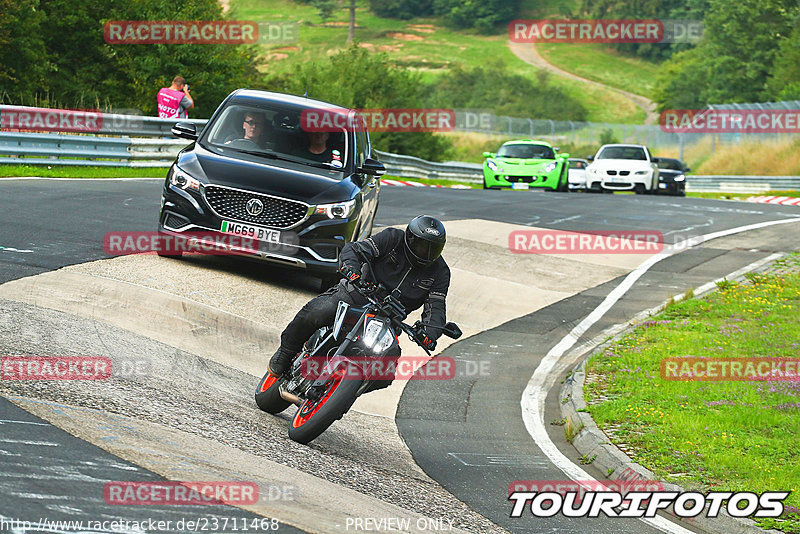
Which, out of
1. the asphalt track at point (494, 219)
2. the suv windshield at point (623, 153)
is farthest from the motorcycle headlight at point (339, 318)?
the suv windshield at point (623, 153)

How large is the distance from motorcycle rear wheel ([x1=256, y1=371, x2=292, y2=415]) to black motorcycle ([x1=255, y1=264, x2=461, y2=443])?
1.49 feet

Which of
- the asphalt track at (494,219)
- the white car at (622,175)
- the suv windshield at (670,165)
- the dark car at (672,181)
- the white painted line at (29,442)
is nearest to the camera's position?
the white painted line at (29,442)

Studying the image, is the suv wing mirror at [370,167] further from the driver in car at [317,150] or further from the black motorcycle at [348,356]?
the black motorcycle at [348,356]

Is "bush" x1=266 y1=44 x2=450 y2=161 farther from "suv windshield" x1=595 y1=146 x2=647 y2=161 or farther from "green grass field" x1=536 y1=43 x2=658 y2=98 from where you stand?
"green grass field" x1=536 y1=43 x2=658 y2=98

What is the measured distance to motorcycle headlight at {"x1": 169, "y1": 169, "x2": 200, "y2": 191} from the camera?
37.7 ft

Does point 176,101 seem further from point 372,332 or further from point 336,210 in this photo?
point 372,332

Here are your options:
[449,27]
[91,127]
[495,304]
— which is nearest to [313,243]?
[495,304]

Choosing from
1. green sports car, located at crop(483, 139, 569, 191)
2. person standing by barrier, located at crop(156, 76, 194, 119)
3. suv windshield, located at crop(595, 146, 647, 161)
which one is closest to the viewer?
person standing by barrier, located at crop(156, 76, 194, 119)

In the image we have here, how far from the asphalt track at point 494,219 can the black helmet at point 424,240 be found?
1.58m

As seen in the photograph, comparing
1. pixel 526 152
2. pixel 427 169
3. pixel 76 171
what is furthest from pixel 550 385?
pixel 427 169

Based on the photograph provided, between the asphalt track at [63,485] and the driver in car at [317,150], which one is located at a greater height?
the driver in car at [317,150]

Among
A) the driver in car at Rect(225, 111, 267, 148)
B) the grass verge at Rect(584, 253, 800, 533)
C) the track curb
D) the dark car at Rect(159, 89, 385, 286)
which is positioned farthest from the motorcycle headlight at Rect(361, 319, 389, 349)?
the driver in car at Rect(225, 111, 267, 148)

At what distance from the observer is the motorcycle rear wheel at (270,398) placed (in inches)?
309

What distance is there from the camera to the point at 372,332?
6.95 metres
